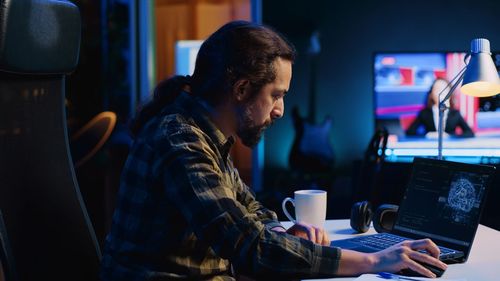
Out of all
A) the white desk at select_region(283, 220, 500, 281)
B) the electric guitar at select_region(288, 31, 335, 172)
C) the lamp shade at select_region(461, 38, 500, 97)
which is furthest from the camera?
the electric guitar at select_region(288, 31, 335, 172)

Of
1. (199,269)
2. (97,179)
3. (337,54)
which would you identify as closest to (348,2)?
(337,54)

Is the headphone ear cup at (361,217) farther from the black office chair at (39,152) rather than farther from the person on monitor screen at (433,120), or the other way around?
the person on monitor screen at (433,120)

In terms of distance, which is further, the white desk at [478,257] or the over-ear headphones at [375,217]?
the over-ear headphones at [375,217]

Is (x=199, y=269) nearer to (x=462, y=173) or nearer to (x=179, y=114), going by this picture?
(x=179, y=114)

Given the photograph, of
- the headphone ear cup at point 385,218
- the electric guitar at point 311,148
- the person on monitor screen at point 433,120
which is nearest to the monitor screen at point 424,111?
the person on monitor screen at point 433,120

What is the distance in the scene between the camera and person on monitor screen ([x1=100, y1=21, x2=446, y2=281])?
47.8 inches

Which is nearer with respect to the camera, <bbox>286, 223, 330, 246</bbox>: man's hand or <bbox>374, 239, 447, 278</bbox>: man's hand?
<bbox>374, 239, 447, 278</bbox>: man's hand

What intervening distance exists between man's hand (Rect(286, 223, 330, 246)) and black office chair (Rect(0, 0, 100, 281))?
454 millimetres

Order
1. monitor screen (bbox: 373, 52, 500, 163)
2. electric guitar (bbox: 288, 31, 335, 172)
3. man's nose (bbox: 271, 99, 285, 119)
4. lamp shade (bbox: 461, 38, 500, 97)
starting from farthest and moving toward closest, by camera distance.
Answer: electric guitar (bbox: 288, 31, 335, 172), monitor screen (bbox: 373, 52, 500, 163), lamp shade (bbox: 461, 38, 500, 97), man's nose (bbox: 271, 99, 285, 119)

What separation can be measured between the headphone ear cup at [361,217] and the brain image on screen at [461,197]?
0.98 feet

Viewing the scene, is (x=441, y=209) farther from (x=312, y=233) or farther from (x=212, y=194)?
(x=212, y=194)

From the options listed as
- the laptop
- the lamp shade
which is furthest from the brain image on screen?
the lamp shade

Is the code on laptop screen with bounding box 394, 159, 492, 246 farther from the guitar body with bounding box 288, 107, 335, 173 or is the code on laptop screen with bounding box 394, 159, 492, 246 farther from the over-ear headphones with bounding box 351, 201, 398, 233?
the guitar body with bounding box 288, 107, 335, 173

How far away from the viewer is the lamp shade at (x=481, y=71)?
1679 millimetres
